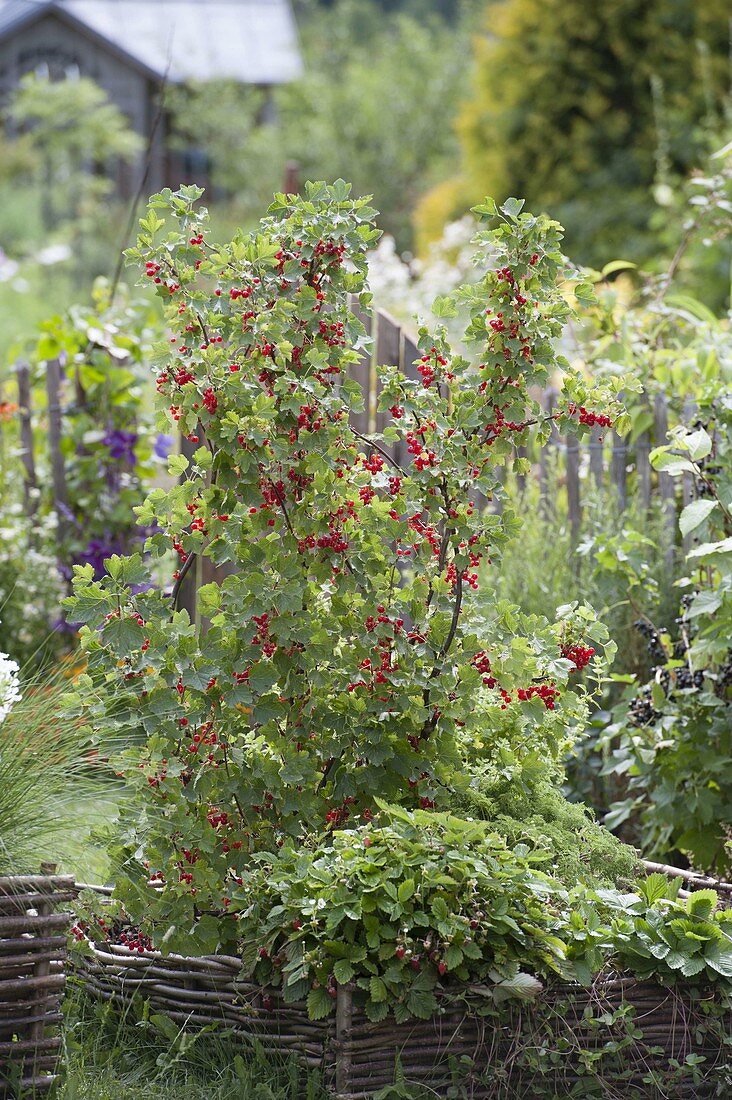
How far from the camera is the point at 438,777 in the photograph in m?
2.48

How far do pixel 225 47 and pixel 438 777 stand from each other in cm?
2243

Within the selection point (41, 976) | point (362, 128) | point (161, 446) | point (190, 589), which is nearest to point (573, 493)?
point (190, 589)

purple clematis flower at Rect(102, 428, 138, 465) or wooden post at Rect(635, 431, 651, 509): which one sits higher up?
purple clematis flower at Rect(102, 428, 138, 465)

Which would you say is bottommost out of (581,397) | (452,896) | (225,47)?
(452,896)

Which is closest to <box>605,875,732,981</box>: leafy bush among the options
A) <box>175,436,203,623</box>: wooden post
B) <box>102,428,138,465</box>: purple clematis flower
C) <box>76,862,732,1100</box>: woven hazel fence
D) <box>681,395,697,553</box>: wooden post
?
<box>76,862,732,1100</box>: woven hazel fence

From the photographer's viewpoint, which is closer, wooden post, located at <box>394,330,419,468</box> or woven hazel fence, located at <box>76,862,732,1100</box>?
woven hazel fence, located at <box>76,862,732,1100</box>

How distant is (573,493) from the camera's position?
3.99 meters

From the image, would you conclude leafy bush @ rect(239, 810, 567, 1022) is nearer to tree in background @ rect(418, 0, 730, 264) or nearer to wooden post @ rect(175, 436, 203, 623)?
wooden post @ rect(175, 436, 203, 623)

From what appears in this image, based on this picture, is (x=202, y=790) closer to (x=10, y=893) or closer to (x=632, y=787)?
(x=10, y=893)

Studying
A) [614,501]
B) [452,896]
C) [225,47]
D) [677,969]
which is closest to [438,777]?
[452,896]

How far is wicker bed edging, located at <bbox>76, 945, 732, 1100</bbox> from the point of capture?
216 cm

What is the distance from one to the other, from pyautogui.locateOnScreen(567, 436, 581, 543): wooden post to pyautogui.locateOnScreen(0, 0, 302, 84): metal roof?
662 inches

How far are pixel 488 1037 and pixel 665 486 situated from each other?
200cm

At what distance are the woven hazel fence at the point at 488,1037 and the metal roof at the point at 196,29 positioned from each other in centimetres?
1866
